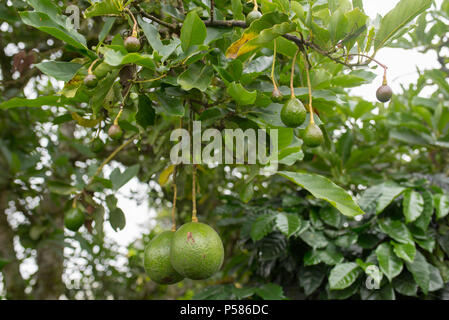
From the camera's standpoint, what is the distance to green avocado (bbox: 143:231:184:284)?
984 millimetres

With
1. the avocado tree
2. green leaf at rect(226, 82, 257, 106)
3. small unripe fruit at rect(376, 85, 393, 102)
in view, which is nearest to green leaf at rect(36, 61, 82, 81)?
the avocado tree

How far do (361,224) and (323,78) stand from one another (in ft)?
3.06

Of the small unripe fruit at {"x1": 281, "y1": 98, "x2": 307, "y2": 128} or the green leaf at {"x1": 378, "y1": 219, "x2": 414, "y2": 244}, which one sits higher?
the small unripe fruit at {"x1": 281, "y1": 98, "x2": 307, "y2": 128}

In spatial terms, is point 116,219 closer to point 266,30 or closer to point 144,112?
point 144,112

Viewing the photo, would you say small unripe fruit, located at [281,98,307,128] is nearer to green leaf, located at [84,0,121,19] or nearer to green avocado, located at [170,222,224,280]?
green avocado, located at [170,222,224,280]

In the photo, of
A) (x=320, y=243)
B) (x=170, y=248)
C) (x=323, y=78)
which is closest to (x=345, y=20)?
(x=323, y=78)

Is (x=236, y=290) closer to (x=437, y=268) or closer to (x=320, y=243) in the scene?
(x=320, y=243)

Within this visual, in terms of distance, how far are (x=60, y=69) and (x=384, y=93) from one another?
0.75m

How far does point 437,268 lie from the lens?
1509mm

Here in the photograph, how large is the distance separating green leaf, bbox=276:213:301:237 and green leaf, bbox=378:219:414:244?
35 centimetres

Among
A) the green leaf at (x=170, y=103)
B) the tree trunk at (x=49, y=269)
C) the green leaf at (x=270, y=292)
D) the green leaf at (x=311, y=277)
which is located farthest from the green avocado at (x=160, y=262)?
the tree trunk at (x=49, y=269)

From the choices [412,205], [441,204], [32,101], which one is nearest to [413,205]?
[412,205]

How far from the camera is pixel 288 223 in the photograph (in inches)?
60.3

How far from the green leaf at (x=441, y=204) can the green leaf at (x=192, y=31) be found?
1.18m
